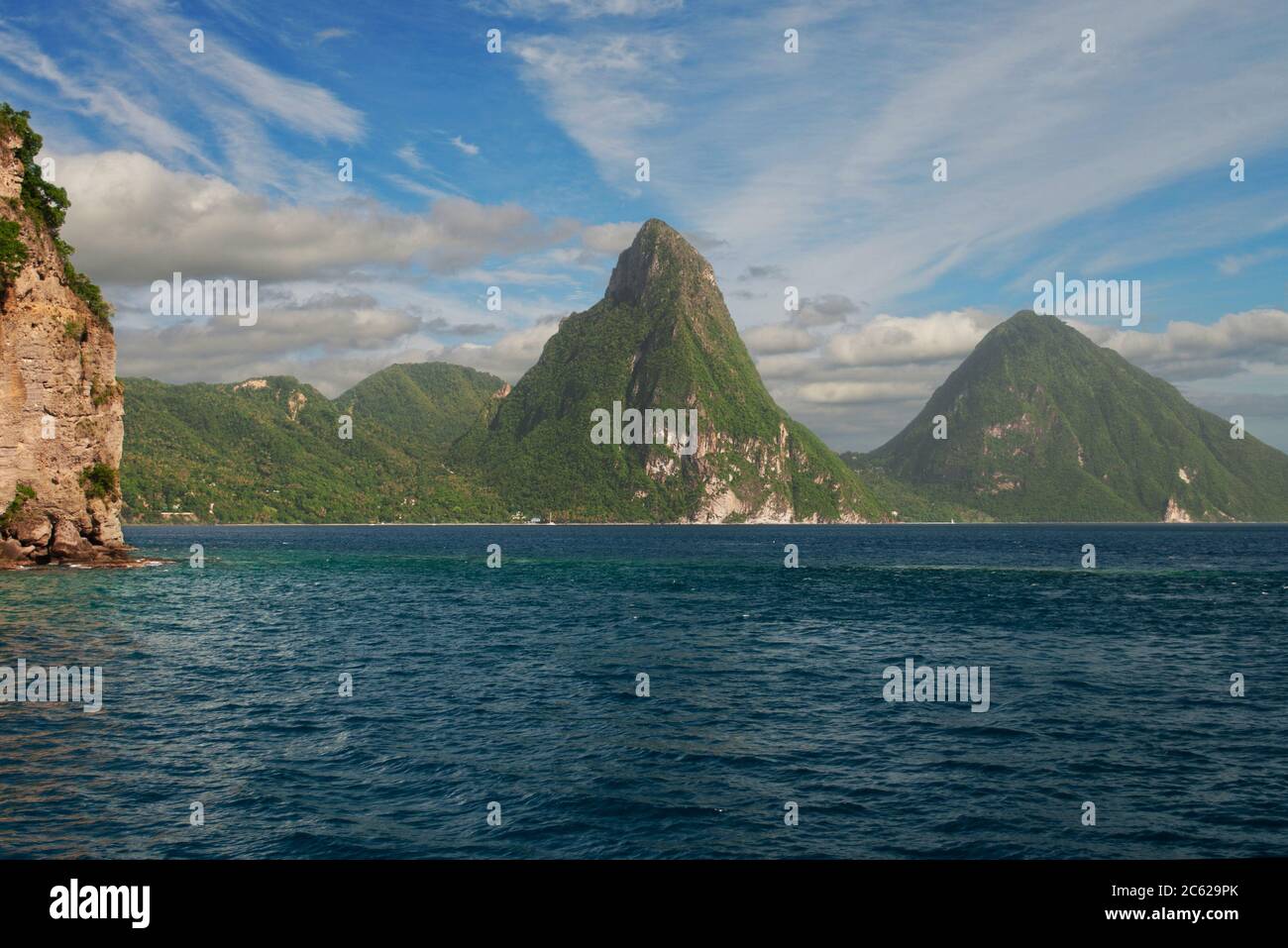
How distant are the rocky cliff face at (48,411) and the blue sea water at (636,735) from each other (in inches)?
1020

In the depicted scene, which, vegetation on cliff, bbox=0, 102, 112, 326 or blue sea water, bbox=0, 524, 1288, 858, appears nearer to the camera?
blue sea water, bbox=0, 524, 1288, 858

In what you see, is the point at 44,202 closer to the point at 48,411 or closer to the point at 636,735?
the point at 48,411

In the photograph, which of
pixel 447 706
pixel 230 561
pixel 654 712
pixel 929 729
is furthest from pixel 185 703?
pixel 230 561

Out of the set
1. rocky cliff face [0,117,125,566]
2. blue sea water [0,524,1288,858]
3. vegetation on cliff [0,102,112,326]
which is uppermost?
vegetation on cliff [0,102,112,326]

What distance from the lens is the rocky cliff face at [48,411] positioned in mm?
83188

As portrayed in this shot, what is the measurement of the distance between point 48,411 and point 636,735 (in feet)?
283

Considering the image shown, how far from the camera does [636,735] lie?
29266mm

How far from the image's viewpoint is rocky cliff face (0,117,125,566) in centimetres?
8319

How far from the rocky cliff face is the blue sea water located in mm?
25909

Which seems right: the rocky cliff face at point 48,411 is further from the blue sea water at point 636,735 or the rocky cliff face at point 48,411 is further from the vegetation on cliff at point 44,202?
the blue sea water at point 636,735

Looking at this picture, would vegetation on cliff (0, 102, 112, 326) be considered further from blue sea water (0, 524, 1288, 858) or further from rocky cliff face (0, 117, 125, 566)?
blue sea water (0, 524, 1288, 858)

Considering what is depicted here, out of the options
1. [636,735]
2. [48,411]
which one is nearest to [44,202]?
[48,411]

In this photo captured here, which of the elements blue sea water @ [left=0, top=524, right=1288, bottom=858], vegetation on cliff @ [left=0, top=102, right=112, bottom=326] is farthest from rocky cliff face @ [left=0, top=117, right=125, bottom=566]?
blue sea water @ [left=0, top=524, right=1288, bottom=858]
